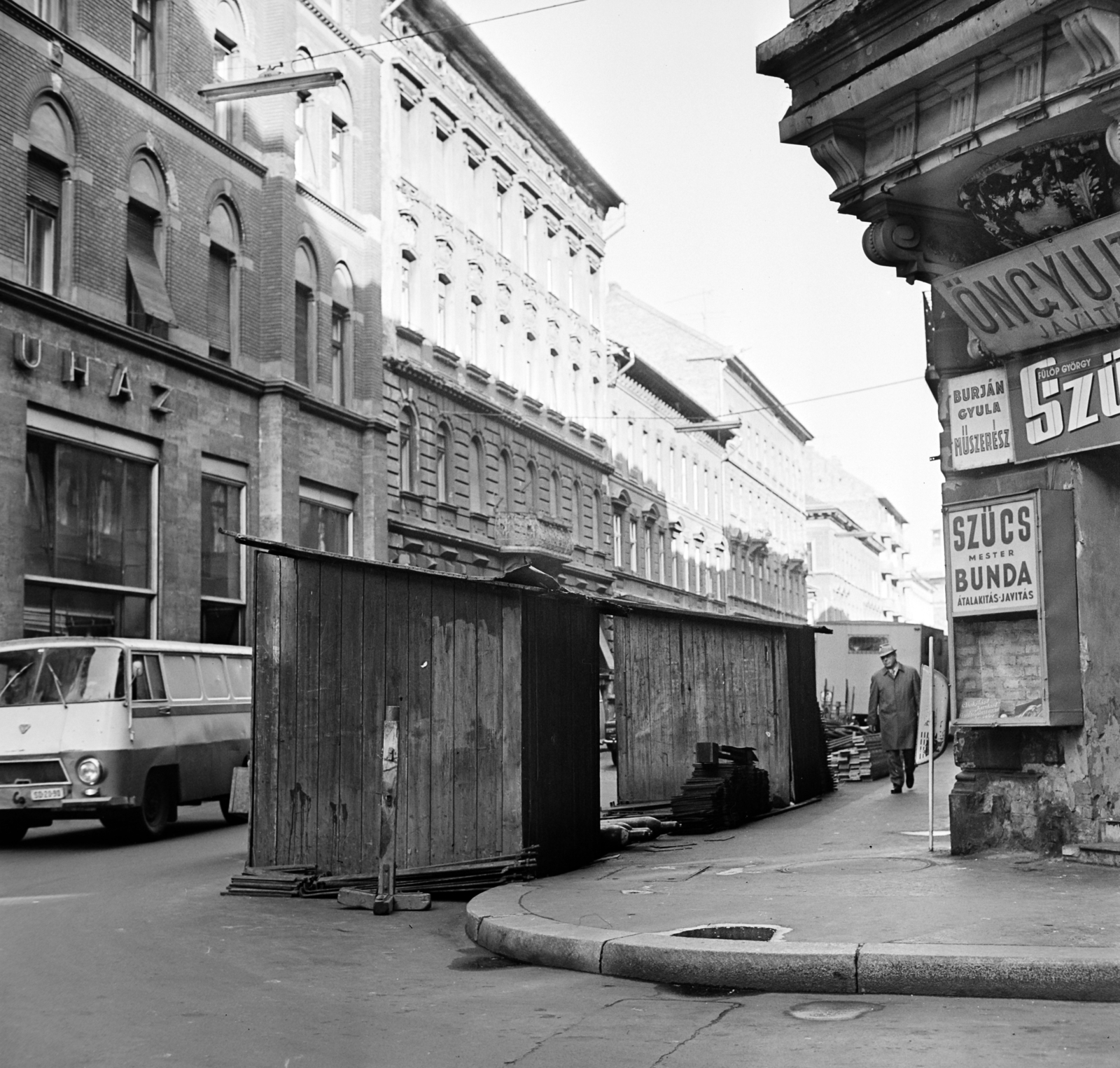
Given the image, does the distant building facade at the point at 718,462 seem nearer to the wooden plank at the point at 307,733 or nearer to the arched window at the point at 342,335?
the arched window at the point at 342,335

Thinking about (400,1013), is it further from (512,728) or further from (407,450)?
(407,450)

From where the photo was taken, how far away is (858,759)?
913 inches

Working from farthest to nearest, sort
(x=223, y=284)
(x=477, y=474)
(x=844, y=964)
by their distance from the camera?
(x=477, y=474) → (x=223, y=284) → (x=844, y=964)

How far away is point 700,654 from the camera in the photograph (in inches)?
683

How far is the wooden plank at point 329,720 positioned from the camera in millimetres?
11203

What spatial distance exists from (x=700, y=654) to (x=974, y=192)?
749 cm

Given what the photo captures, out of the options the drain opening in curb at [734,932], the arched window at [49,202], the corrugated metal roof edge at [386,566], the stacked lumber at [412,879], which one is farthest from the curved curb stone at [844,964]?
the arched window at [49,202]

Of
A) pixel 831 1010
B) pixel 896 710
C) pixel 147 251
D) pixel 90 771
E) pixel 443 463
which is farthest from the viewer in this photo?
pixel 443 463

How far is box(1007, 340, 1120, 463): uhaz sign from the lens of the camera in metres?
10.8

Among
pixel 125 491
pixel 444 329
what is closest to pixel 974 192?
pixel 125 491

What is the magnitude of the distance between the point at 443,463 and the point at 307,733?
2985 centimetres

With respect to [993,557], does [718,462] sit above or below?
above

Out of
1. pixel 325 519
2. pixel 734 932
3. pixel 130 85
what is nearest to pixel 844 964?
pixel 734 932

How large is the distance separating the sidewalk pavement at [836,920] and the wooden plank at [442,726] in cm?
98
